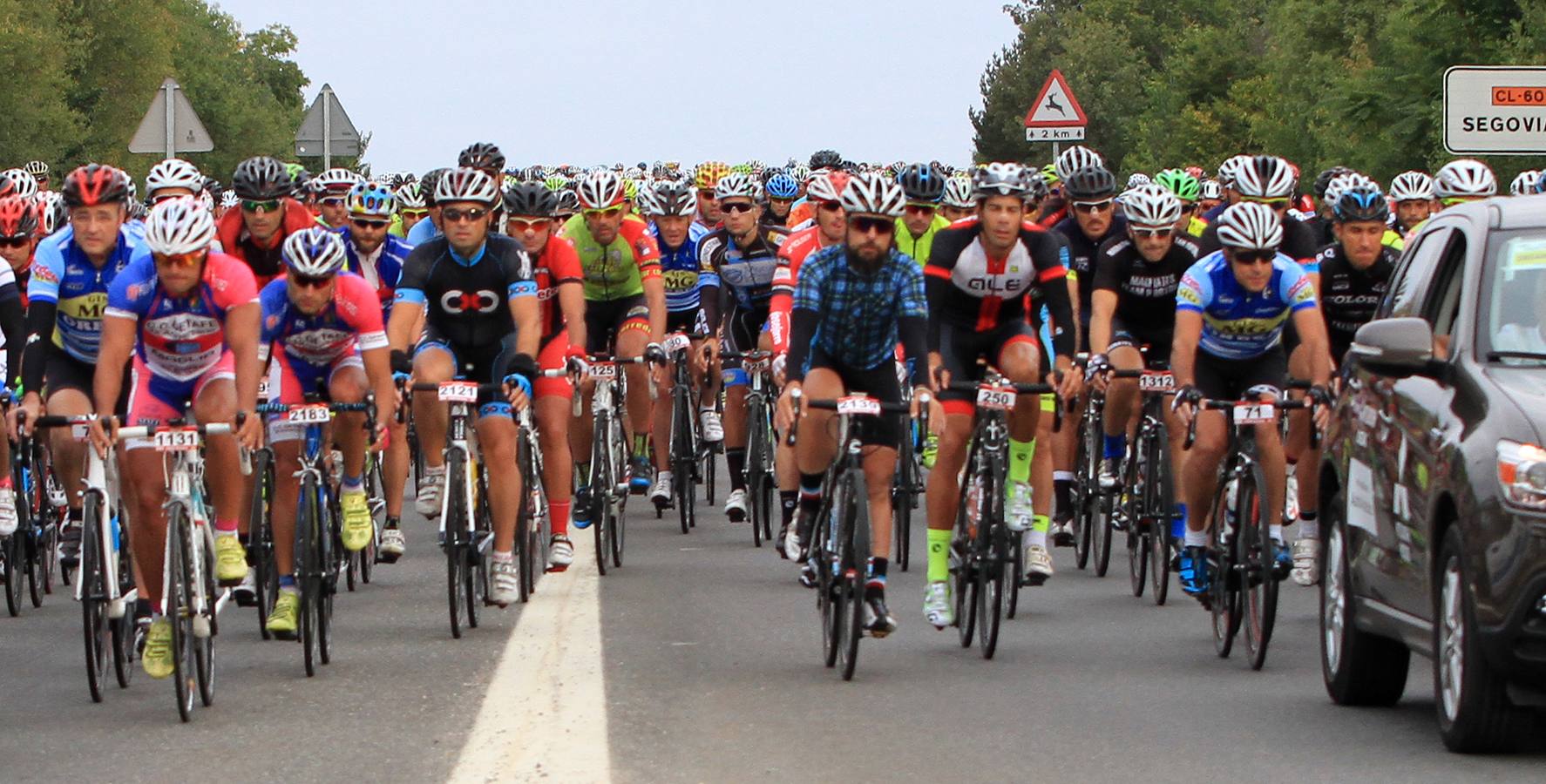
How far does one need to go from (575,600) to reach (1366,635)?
197 inches

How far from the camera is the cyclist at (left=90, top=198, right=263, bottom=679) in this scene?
11219mm

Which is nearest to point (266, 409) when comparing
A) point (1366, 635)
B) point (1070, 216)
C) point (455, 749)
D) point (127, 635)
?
point (127, 635)

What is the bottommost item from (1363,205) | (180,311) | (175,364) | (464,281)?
(175,364)

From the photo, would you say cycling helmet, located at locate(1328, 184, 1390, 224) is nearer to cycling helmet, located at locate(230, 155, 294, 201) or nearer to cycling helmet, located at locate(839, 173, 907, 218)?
cycling helmet, located at locate(839, 173, 907, 218)

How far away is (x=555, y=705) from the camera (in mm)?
10602

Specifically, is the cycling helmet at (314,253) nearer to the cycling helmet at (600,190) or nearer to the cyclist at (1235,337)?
the cyclist at (1235,337)

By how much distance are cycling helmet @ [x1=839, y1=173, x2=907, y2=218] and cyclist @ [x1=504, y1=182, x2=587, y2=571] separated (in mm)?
2456

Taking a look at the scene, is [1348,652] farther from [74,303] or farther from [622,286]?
[622,286]

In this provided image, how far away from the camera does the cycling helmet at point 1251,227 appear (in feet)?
42.4

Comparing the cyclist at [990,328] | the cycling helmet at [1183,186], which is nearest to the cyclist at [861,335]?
the cyclist at [990,328]

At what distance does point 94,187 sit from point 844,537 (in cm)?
351

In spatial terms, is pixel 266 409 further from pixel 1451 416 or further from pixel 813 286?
pixel 1451 416

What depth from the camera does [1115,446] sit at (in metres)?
16.3

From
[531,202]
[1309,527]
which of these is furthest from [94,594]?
[1309,527]
